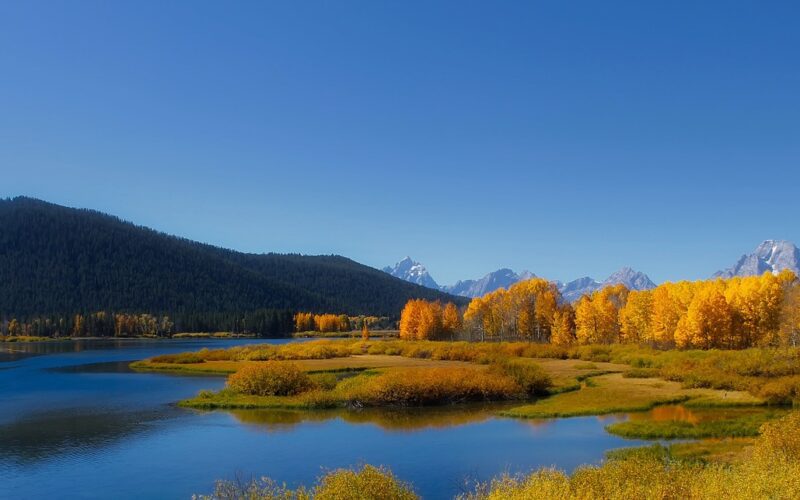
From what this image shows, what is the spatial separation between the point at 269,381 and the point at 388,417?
51.2ft

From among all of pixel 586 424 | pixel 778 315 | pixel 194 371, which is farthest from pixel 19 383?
pixel 778 315

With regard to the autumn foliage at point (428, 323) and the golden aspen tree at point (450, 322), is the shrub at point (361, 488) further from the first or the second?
the golden aspen tree at point (450, 322)

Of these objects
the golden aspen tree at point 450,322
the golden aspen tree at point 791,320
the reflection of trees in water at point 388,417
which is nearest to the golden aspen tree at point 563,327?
the golden aspen tree at point 450,322

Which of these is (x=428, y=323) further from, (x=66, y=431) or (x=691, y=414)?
(x=66, y=431)

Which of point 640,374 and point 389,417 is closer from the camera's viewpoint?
point 389,417

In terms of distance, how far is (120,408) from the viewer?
5372 cm

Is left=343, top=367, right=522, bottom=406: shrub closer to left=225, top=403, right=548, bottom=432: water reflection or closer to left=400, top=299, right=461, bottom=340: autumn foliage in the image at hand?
left=225, top=403, right=548, bottom=432: water reflection

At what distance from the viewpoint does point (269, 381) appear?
59.7 m

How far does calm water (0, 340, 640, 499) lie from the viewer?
30656 millimetres

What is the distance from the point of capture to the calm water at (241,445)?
101 ft

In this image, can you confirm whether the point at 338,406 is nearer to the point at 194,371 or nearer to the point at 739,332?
the point at 194,371

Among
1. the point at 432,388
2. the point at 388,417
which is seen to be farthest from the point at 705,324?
the point at 388,417

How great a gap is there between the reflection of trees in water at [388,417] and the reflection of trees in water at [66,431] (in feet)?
26.1

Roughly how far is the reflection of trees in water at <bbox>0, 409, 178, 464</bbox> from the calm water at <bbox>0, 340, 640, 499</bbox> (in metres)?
0.08
